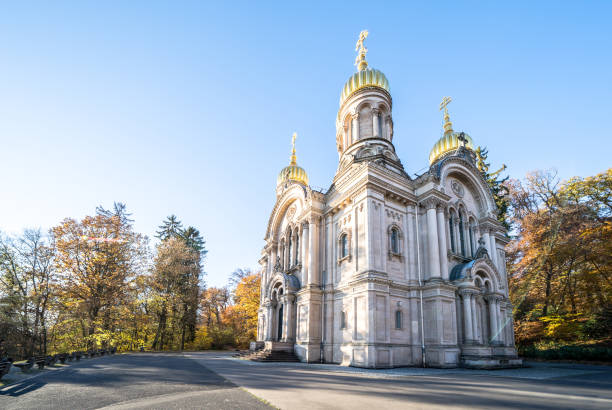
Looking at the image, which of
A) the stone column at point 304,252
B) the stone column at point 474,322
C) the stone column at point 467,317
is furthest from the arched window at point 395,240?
the stone column at point 304,252

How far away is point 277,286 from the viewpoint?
23.1 metres

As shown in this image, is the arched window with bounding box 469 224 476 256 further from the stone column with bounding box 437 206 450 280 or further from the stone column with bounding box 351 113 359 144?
the stone column with bounding box 351 113 359 144

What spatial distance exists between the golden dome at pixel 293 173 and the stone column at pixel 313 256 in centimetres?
1347

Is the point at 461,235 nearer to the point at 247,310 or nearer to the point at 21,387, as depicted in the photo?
the point at 21,387

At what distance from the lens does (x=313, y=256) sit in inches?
800

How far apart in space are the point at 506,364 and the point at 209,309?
3789 cm

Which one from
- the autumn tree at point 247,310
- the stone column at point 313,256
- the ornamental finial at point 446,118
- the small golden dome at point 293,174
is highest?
the ornamental finial at point 446,118

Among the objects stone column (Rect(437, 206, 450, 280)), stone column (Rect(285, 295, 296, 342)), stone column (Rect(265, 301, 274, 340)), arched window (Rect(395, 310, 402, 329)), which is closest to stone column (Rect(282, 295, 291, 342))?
stone column (Rect(285, 295, 296, 342))

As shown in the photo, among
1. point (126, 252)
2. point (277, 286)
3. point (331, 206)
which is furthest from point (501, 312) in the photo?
point (126, 252)

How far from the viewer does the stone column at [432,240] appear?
17406 mm

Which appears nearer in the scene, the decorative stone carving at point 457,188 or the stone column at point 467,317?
the stone column at point 467,317

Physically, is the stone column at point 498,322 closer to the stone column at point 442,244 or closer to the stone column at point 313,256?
the stone column at point 442,244

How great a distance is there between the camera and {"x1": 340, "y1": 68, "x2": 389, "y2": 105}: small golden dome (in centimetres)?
2559

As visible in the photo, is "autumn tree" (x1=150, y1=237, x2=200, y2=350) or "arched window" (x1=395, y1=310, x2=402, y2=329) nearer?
"arched window" (x1=395, y1=310, x2=402, y2=329)
